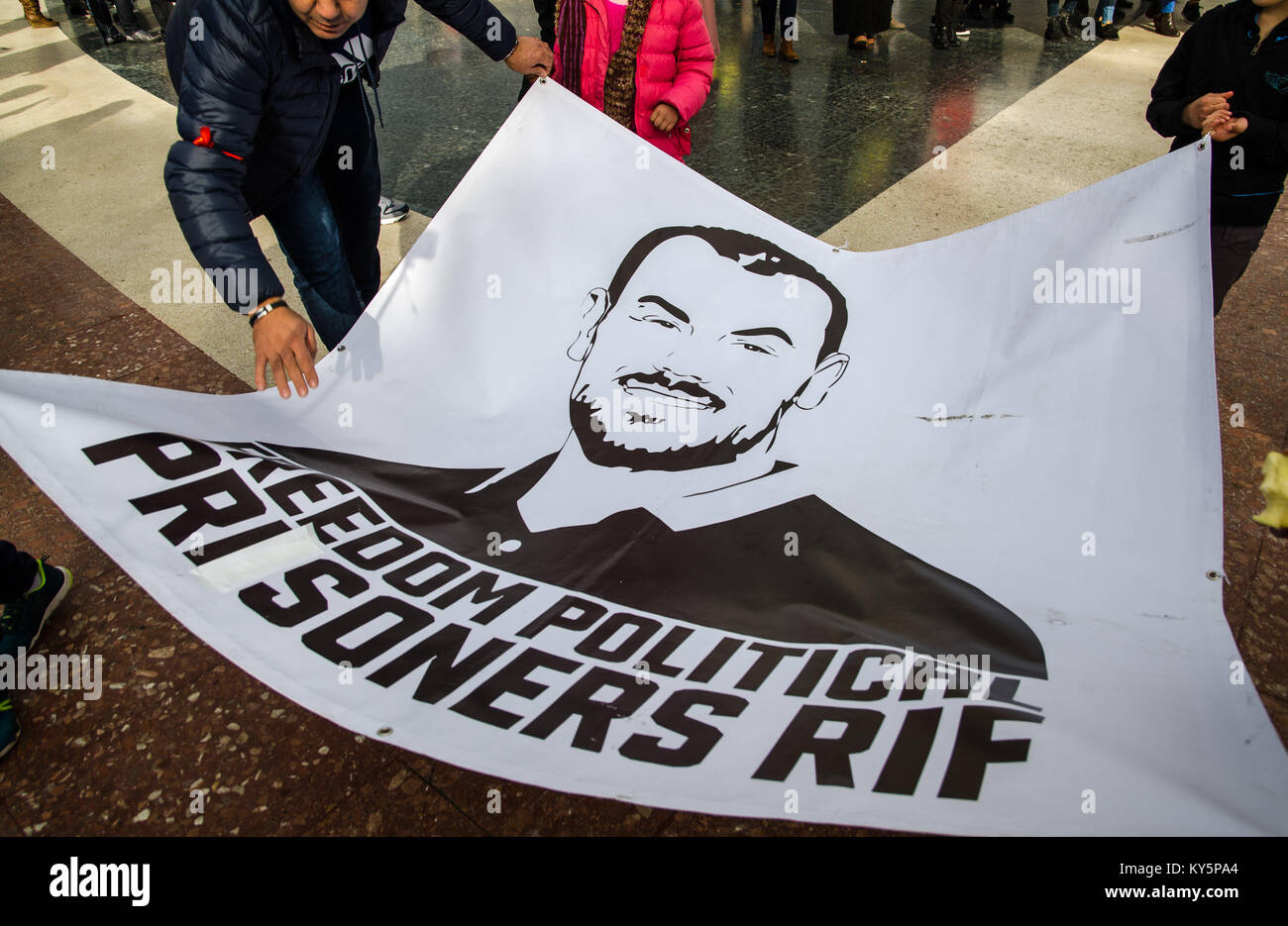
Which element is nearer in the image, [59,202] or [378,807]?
[378,807]

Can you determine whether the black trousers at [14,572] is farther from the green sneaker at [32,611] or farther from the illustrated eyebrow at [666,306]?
the illustrated eyebrow at [666,306]

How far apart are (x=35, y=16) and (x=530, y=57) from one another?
22.0 ft

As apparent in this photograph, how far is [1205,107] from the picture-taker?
2.01 m

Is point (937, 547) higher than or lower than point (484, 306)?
lower

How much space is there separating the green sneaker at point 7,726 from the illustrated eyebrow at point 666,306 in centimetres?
174

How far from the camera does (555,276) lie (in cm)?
228

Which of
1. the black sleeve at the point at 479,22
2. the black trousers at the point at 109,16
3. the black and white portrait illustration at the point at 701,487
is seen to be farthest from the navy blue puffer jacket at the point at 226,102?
the black trousers at the point at 109,16

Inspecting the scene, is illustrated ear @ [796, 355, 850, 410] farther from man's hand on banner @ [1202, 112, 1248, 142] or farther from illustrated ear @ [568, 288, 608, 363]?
man's hand on banner @ [1202, 112, 1248, 142]

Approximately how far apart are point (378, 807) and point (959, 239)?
1.90m

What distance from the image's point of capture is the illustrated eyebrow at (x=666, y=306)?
222 cm

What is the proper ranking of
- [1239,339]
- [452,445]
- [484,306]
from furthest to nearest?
1. [1239,339]
2. [484,306]
3. [452,445]

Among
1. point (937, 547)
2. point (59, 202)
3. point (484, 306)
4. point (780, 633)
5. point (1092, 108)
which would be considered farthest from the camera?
point (1092, 108)
